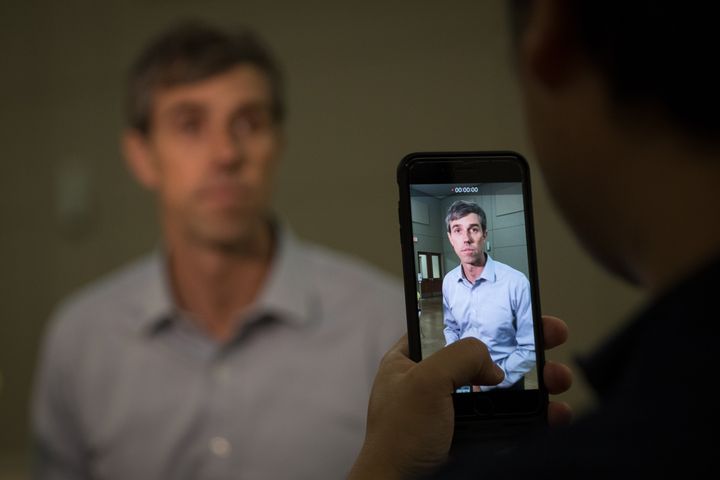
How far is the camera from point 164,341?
1.39m

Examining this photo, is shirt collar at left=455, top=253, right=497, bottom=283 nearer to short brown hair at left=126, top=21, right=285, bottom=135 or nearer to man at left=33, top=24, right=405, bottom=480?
man at left=33, top=24, right=405, bottom=480

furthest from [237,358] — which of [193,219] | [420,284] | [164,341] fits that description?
[420,284]

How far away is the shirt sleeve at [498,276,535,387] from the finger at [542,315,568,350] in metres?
0.02

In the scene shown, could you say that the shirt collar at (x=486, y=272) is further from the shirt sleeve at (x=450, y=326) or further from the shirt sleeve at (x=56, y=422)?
the shirt sleeve at (x=56, y=422)

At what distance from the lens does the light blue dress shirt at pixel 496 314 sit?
0.49 metres

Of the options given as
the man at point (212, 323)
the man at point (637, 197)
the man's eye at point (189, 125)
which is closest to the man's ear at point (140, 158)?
the man at point (212, 323)

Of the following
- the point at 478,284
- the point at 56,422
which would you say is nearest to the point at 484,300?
the point at 478,284

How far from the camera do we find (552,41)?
0.83 ft

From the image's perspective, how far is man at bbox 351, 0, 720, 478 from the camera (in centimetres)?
19

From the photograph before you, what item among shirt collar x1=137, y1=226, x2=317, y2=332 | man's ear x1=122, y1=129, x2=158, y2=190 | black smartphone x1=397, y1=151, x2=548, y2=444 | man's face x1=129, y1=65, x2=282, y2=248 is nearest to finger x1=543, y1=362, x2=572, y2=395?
black smartphone x1=397, y1=151, x2=548, y2=444

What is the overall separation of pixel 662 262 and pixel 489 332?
26 cm

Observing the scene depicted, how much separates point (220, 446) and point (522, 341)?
3.03ft

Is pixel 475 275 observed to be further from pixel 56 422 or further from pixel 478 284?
pixel 56 422

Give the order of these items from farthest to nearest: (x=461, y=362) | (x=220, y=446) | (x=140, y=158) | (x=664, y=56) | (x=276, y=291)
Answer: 1. (x=140, y=158)
2. (x=276, y=291)
3. (x=220, y=446)
4. (x=461, y=362)
5. (x=664, y=56)
